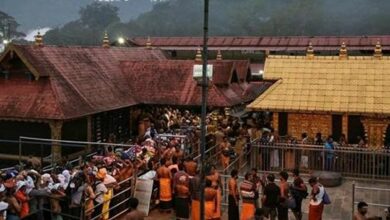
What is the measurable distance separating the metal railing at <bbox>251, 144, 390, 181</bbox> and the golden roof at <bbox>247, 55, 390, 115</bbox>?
1.75 m

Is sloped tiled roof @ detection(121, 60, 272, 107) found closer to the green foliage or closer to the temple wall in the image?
the temple wall

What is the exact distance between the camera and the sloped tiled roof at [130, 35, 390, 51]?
35.2m

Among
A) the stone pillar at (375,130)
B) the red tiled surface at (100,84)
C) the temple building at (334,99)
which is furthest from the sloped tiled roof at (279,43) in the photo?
the stone pillar at (375,130)

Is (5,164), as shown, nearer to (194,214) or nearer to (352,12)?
(194,214)

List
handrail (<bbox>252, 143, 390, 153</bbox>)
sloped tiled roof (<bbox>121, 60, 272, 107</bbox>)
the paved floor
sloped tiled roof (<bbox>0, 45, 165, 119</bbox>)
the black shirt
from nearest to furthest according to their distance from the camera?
the black shirt
the paved floor
handrail (<bbox>252, 143, 390, 153</bbox>)
sloped tiled roof (<bbox>0, 45, 165, 119</bbox>)
sloped tiled roof (<bbox>121, 60, 272, 107</bbox>)

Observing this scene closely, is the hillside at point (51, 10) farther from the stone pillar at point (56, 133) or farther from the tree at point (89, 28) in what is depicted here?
the stone pillar at point (56, 133)

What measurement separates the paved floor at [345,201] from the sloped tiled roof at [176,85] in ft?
24.1

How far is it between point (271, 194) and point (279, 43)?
27011 mm

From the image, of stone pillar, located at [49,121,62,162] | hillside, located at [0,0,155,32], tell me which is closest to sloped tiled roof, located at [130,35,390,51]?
stone pillar, located at [49,121,62,162]

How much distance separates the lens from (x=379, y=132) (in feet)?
60.2

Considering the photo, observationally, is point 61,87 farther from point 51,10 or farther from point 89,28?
point 51,10

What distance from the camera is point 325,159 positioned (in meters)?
17.4

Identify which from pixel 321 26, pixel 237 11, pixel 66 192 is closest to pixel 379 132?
pixel 66 192

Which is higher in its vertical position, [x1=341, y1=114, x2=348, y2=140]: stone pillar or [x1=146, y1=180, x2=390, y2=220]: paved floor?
[x1=341, y1=114, x2=348, y2=140]: stone pillar
